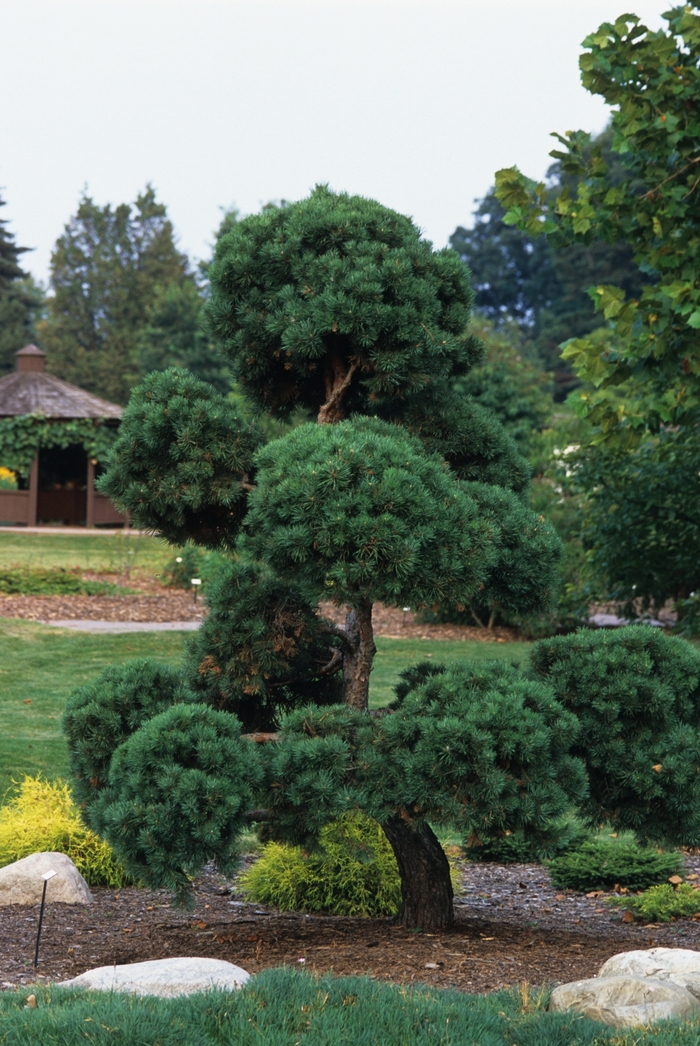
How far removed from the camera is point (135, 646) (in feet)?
41.0

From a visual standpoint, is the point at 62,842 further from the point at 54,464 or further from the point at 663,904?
the point at 54,464

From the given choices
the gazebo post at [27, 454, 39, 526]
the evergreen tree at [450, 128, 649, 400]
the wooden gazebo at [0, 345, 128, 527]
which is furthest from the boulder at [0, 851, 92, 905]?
the evergreen tree at [450, 128, 649, 400]

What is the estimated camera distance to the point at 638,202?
254 inches

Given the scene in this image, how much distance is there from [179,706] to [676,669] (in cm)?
213

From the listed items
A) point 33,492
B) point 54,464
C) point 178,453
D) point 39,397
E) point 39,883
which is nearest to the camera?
point 178,453

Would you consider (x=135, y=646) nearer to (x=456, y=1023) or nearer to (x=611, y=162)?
(x=456, y=1023)

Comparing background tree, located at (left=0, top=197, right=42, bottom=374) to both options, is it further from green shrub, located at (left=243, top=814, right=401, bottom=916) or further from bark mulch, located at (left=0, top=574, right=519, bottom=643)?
green shrub, located at (left=243, top=814, right=401, bottom=916)

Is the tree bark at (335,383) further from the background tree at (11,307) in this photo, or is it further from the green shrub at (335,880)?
the background tree at (11,307)

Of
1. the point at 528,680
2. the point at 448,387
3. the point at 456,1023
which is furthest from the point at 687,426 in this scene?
the point at 456,1023

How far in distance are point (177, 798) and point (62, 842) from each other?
93.8 inches

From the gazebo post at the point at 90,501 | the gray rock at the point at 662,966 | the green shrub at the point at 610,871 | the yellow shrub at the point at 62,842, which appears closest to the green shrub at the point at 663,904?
the green shrub at the point at 610,871

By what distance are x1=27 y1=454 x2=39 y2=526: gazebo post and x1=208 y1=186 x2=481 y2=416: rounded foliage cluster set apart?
22374mm

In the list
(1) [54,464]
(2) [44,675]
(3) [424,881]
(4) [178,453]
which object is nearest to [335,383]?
(4) [178,453]

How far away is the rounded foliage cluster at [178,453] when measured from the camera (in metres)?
4.56
